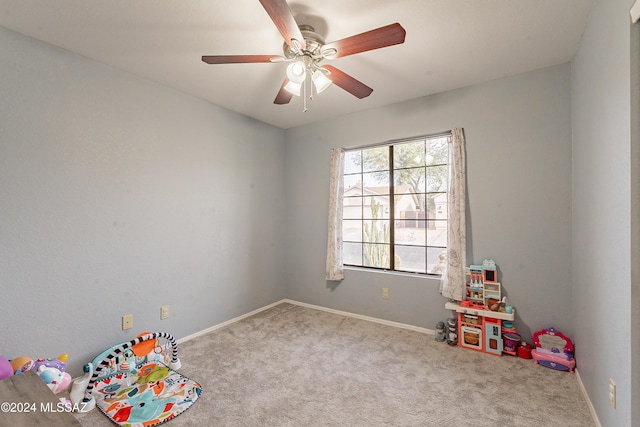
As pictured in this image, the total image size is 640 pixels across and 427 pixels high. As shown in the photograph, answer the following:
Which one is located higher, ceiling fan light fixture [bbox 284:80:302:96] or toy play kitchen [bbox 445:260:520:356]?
ceiling fan light fixture [bbox 284:80:302:96]

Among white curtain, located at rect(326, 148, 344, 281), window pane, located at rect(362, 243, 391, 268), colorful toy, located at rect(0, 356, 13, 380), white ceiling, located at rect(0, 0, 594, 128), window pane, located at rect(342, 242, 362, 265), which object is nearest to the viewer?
colorful toy, located at rect(0, 356, 13, 380)

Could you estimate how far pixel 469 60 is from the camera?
236cm

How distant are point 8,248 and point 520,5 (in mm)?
3626

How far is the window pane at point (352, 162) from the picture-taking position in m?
3.66

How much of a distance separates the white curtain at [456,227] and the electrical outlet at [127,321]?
114 inches

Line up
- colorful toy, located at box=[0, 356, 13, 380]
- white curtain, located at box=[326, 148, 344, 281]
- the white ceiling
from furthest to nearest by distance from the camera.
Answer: white curtain, located at box=[326, 148, 344, 281] < the white ceiling < colorful toy, located at box=[0, 356, 13, 380]

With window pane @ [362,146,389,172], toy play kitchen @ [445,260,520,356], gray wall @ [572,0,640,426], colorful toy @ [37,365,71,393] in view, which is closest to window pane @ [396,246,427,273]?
toy play kitchen @ [445,260,520,356]

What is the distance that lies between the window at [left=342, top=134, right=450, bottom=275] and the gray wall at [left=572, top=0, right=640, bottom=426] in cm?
113

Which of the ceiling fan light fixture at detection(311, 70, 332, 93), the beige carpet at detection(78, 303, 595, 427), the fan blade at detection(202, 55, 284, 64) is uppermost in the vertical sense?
the fan blade at detection(202, 55, 284, 64)

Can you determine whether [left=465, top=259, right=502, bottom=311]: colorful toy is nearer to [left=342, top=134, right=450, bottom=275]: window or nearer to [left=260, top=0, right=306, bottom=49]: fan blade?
[left=342, top=134, right=450, bottom=275]: window

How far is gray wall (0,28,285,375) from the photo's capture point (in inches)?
76.8

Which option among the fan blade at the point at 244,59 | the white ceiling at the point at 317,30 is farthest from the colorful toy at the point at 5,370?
the fan blade at the point at 244,59

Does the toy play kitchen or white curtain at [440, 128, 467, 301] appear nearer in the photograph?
the toy play kitchen
